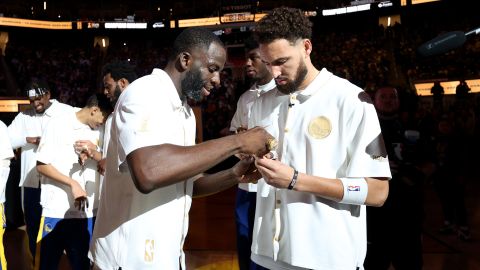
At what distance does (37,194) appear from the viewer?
4.60 metres

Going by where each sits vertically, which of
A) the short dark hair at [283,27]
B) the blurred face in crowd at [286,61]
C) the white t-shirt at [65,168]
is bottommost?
the white t-shirt at [65,168]

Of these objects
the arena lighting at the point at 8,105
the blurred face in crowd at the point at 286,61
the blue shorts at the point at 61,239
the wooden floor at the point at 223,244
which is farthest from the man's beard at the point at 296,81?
the arena lighting at the point at 8,105

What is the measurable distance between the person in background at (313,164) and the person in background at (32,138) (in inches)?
117

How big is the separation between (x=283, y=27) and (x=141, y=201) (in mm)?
917

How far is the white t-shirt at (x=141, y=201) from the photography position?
166cm

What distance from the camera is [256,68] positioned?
392 centimetres

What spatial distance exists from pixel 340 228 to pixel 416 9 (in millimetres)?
24203

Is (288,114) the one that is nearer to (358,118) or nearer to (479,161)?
(358,118)

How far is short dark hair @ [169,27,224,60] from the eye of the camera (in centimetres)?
191

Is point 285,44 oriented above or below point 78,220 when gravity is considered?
above

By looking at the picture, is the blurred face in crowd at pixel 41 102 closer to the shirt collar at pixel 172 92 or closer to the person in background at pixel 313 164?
the shirt collar at pixel 172 92

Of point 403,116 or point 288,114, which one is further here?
point 403,116

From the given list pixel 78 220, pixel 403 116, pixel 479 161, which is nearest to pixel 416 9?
pixel 479 161

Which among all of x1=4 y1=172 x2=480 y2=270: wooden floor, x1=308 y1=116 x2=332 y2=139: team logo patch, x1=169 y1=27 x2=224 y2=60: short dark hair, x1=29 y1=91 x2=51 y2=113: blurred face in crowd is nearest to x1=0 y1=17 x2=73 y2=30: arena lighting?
x1=4 y1=172 x2=480 y2=270: wooden floor
